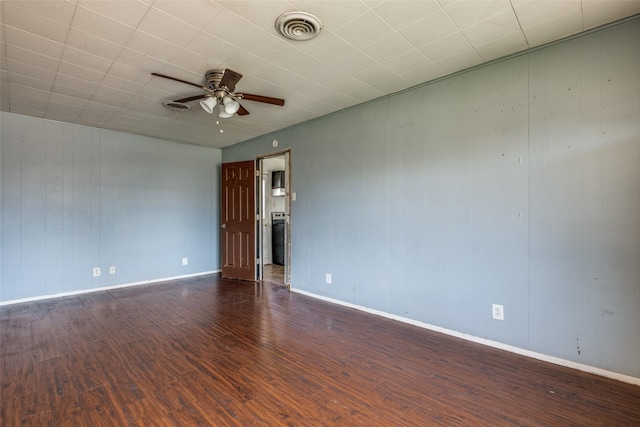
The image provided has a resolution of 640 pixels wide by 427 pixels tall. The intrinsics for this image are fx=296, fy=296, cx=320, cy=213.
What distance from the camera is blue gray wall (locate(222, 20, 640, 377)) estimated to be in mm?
2090

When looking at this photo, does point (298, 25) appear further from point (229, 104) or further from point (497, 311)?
point (497, 311)

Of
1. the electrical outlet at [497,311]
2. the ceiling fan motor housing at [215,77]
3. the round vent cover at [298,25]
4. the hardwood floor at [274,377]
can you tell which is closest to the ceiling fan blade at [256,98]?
the ceiling fan motor housing at [215,77]

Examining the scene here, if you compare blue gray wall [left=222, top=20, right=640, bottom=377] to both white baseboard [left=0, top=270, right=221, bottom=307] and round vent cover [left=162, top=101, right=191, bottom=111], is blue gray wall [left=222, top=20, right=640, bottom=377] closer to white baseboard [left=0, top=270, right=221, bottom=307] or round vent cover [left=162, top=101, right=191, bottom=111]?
round vent cover [left=162, top=101, right=191, bottom=111]

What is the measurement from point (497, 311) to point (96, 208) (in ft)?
17.9

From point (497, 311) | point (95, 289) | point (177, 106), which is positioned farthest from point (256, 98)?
point (95, 289)

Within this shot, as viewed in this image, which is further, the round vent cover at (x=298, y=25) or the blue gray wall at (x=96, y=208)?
the blue gray wall at (x=96, y=208)

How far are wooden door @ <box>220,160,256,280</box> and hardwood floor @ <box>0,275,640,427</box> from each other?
1916mm

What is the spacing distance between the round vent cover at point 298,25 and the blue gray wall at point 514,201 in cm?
145

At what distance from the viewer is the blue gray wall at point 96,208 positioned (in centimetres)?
394

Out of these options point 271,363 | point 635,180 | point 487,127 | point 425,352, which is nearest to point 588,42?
point 487,127

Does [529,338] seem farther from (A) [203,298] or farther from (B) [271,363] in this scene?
(A) [203,298]

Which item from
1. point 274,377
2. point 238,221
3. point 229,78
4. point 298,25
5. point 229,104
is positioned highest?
point 298,25

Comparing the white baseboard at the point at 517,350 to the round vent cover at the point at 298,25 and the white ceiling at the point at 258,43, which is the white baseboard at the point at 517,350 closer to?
the white ceiling at the point at 258,43

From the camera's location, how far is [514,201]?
2498mm
